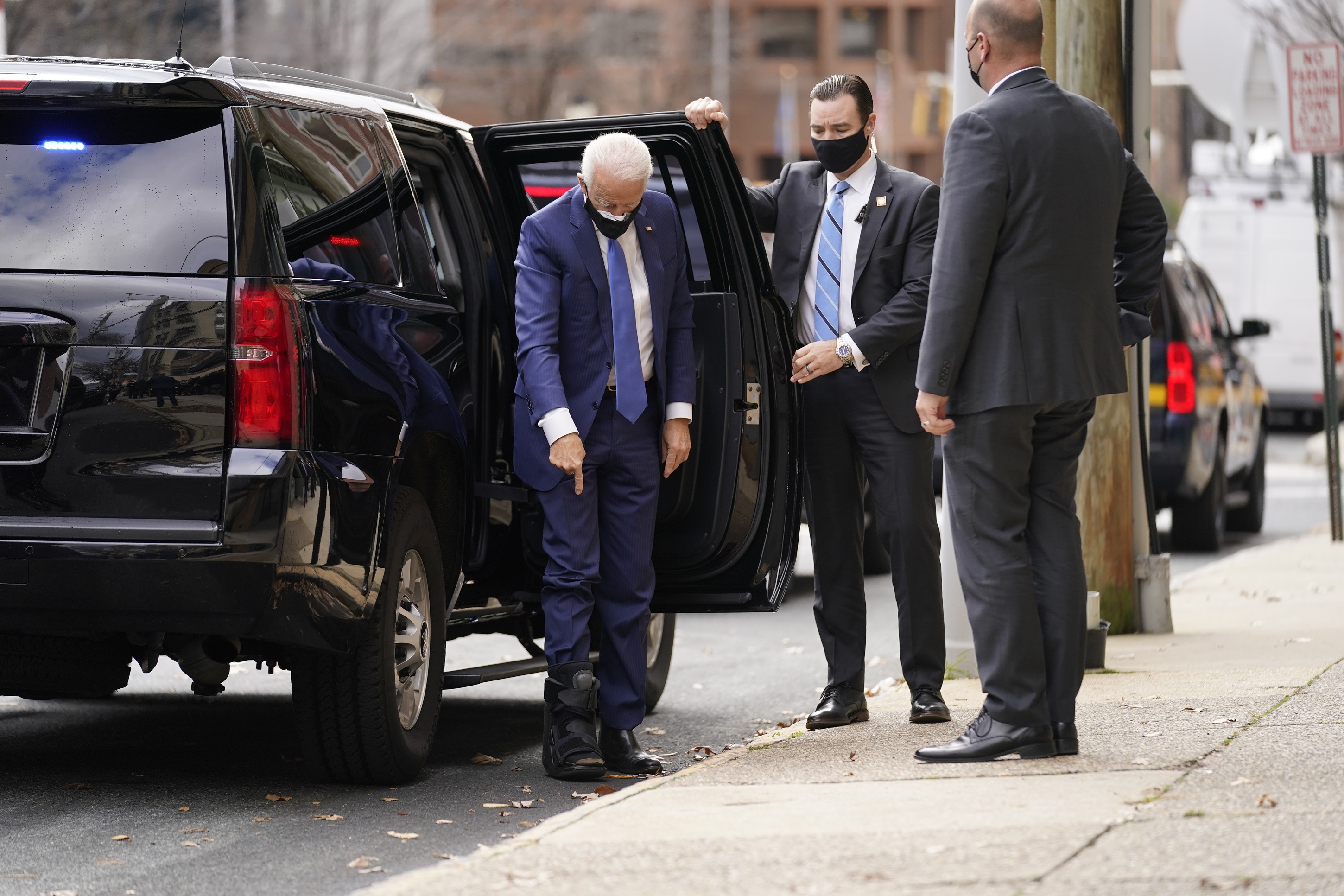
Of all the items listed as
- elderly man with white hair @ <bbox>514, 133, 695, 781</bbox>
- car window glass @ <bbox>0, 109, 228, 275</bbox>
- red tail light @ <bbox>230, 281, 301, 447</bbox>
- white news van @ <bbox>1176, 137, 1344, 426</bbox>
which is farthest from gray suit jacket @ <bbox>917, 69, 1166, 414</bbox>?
white news van @ <bbox>1176, 137, 1344, 426</bbox>

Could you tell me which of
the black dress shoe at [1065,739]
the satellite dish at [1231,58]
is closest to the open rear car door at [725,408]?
the black dress shoe at [1065,739]

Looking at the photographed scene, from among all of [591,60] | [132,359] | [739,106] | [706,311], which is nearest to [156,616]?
[132,359]

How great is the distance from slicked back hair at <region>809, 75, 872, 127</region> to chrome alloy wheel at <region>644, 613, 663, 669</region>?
199 cm

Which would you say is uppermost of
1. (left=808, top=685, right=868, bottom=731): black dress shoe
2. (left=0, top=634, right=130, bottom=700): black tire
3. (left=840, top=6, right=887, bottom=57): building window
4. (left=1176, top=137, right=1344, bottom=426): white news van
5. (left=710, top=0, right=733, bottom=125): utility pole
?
(left=840, top=6, right=887, bottom=57): building window

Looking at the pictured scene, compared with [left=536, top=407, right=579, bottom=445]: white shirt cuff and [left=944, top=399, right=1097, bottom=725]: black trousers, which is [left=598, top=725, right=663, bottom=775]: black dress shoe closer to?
[left=536, top=407, right=579, bottom=445]: white shirt cuff

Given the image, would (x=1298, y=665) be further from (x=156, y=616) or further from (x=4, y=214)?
(x=4, y=214)

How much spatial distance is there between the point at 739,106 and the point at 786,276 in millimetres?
69601

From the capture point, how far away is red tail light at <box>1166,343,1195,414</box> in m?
12.6

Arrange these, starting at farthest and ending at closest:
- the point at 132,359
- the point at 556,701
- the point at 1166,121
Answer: the point at 1166,121 < the point at 556,701 < the point at 132,359

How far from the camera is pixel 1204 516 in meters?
13.6

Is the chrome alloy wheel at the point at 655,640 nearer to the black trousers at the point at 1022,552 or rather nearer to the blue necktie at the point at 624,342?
the blue necktie at the point at 624,342

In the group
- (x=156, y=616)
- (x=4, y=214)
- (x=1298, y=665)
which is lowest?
(x=1298, y=665)

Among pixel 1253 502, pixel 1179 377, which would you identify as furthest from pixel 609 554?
pixel 1253 502

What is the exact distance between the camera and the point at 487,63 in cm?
4831
